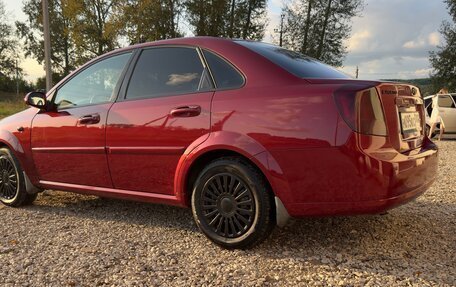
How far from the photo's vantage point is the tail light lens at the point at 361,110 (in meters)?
2.87

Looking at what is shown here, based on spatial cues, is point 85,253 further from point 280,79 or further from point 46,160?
point 280,79

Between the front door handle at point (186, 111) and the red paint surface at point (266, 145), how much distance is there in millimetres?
30

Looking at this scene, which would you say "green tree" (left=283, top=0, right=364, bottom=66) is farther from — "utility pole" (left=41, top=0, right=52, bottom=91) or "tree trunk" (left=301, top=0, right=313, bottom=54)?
"utility pole" (left=41, top=0, right=52, bottom=91)

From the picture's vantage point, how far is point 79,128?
417cm

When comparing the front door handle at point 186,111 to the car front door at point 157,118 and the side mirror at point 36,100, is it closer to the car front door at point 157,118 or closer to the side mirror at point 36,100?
the car front door at point 157,118

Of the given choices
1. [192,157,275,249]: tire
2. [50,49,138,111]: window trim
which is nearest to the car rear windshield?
[192,157,275,249]: tire

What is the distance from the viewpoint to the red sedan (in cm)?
292

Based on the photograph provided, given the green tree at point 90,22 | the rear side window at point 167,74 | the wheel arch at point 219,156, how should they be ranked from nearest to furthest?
the wheel arch at point 219,156 → the rear side window at point 167,74 → the green tree at point 90,22

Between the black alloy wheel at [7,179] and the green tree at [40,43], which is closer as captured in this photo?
the black alloy wheel at [7,179]

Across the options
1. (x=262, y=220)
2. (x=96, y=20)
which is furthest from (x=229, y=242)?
(x=96, y=20)

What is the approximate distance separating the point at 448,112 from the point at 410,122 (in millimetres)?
12458

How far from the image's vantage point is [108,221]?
4.27 metres

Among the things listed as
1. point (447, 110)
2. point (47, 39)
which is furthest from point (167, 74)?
point (447, 110)

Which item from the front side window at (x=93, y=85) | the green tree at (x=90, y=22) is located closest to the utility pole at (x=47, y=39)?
the front side window at (x=93, y=85)
